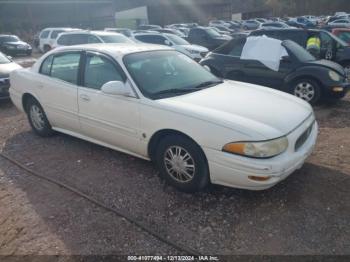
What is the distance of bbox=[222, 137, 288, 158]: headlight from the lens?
9.64 feet

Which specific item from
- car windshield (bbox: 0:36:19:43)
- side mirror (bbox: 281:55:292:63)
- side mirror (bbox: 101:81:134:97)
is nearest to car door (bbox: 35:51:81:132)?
side mirror (bbox: 101:81:134:97)

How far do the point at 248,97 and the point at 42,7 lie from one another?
43815 mm

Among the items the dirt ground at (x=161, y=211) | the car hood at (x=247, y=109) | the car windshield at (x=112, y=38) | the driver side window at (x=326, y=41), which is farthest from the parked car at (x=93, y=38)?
the car hood at (x=247, y=109)

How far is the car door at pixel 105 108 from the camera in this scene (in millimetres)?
3738

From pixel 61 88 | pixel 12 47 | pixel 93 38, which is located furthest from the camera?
pixel 12 47

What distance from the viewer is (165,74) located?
3973 mm

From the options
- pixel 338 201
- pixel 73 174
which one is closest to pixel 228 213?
pixel 338 201

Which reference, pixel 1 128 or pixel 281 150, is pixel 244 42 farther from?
pixel 1 128

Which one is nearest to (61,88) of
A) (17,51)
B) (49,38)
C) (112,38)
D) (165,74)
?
(165,74)

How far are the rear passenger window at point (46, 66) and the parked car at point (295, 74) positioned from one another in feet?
13.7

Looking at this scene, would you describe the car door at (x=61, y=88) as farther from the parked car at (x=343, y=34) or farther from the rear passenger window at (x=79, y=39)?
the parked car at (x=343, y=34)

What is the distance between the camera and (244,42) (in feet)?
24.7

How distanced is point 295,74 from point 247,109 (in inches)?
157

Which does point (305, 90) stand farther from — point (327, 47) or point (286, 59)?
point (327, 47)
